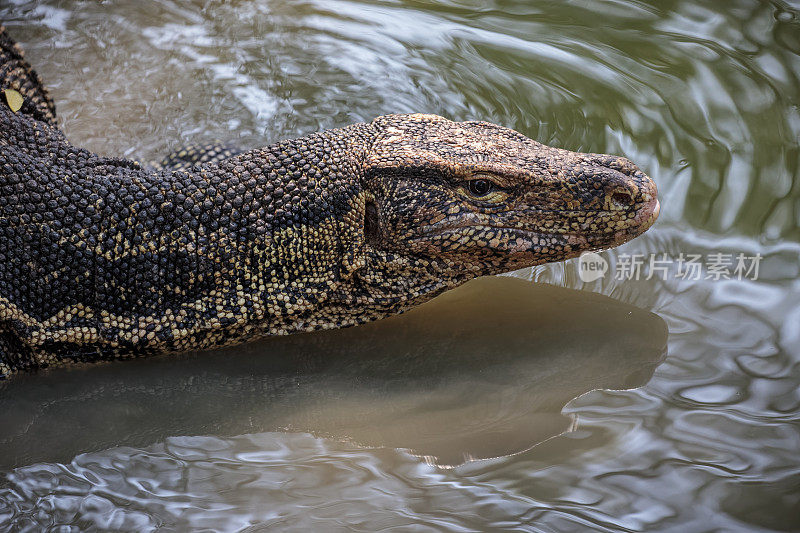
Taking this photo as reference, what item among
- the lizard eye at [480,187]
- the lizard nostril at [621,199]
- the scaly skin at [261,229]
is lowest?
the scaly skin at [261,229]

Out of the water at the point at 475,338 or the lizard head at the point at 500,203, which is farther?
the lizard head at the point at 500,203

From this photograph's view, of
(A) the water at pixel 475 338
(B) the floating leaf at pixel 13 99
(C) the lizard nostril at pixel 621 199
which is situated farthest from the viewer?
(B) the floating leaf at pixel 13 99

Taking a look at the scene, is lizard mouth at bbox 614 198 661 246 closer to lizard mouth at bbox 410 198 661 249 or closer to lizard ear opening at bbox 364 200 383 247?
lizard mouth at bbox 410 198 661 249

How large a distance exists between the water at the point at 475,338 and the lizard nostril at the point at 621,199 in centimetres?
94

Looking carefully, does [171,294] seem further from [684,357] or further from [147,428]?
[684,357]

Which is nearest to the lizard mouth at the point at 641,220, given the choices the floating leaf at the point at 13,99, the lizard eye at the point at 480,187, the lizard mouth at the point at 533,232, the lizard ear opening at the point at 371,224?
the lizard mouth at the point at 533,232

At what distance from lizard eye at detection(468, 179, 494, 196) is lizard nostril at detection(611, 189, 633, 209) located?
683 mm

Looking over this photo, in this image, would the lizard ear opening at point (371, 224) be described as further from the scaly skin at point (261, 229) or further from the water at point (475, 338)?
the water at point (475, 338)

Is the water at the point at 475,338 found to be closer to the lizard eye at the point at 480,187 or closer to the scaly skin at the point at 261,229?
the scaly skin at the point at 261,229

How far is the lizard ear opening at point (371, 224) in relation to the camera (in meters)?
4.69

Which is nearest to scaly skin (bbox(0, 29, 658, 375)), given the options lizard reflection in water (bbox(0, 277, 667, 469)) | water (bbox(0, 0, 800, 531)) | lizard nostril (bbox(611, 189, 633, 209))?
lizard nostril (bbox(611, 189, 633, 209))

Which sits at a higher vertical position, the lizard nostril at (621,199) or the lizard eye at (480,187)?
the lizard nostril at (621,199)

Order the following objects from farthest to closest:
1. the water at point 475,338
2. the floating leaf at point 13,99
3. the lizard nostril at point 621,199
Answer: the floating leaf at point 13,99 → the lizard nostril at point 621,199 → the water at point 475,338

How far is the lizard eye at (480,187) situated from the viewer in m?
4.57
